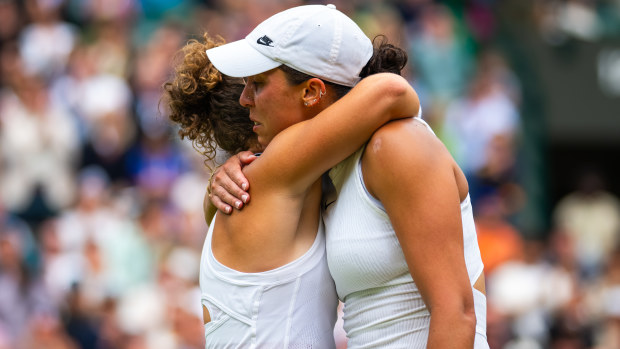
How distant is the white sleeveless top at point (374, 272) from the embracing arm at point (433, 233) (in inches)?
2.7

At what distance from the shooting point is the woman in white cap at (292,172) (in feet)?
7.42

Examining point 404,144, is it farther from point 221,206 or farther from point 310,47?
point 221,206

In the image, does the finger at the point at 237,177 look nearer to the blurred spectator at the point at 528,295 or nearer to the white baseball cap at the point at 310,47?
the white baseball cap at the point at 310,47

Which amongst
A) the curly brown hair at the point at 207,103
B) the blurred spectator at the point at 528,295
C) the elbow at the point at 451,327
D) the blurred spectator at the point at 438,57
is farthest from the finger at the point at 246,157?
the blurred spectator at the point at 438,57

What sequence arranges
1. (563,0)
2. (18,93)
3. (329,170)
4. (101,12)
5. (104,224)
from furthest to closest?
(563,0)
(101,12)
(18,93)
(104,224)
(329,170)

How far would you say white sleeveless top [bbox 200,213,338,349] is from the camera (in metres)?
2.34

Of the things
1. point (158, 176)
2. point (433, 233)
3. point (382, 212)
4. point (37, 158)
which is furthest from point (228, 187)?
point (37, 158)

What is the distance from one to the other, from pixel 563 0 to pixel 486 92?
2149mm

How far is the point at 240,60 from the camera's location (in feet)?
7.89

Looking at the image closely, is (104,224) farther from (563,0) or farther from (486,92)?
(563,0)

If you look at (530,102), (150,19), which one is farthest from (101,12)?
(530,102)

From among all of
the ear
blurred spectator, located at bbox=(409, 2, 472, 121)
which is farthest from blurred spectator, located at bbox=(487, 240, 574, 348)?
the ear

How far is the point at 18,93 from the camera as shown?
27.9 ft

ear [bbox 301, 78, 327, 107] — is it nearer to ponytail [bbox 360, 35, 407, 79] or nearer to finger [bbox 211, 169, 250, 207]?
ponytail [bbox 360, 35, 407, 79]
